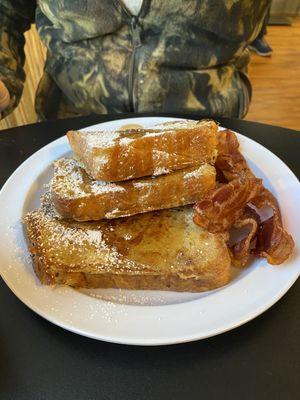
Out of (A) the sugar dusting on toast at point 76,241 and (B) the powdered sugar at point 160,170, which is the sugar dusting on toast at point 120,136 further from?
(A) the sugar dusting on toast at point 76,241

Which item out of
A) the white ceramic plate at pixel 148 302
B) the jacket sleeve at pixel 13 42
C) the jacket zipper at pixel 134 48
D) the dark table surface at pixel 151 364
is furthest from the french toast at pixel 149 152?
the jacket sleeve at pixel 13 42

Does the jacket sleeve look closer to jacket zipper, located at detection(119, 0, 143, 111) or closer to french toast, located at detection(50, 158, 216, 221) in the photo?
jacket zipper, located at detection(119, 0, 143, 111)

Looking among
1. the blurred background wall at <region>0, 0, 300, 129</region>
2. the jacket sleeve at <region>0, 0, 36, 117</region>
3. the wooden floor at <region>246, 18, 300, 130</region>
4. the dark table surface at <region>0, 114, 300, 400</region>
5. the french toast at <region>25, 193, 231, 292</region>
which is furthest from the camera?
the wooden floor at <region>246, 18, 300, 130</region>

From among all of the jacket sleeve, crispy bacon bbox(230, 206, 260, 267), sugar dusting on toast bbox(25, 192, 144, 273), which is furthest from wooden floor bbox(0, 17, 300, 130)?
crispy bacon bbox(230, 206, 260, 267)

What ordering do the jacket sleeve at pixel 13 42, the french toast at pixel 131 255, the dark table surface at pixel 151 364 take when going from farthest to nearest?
the jacket sleeve at pixel 13 42 < the french toast at pixel 131 255 < the dark table surface at pixel 151 364

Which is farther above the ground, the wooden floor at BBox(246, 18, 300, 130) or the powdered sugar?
the powdered sugar

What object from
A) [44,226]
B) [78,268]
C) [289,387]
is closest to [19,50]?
[44,226]
